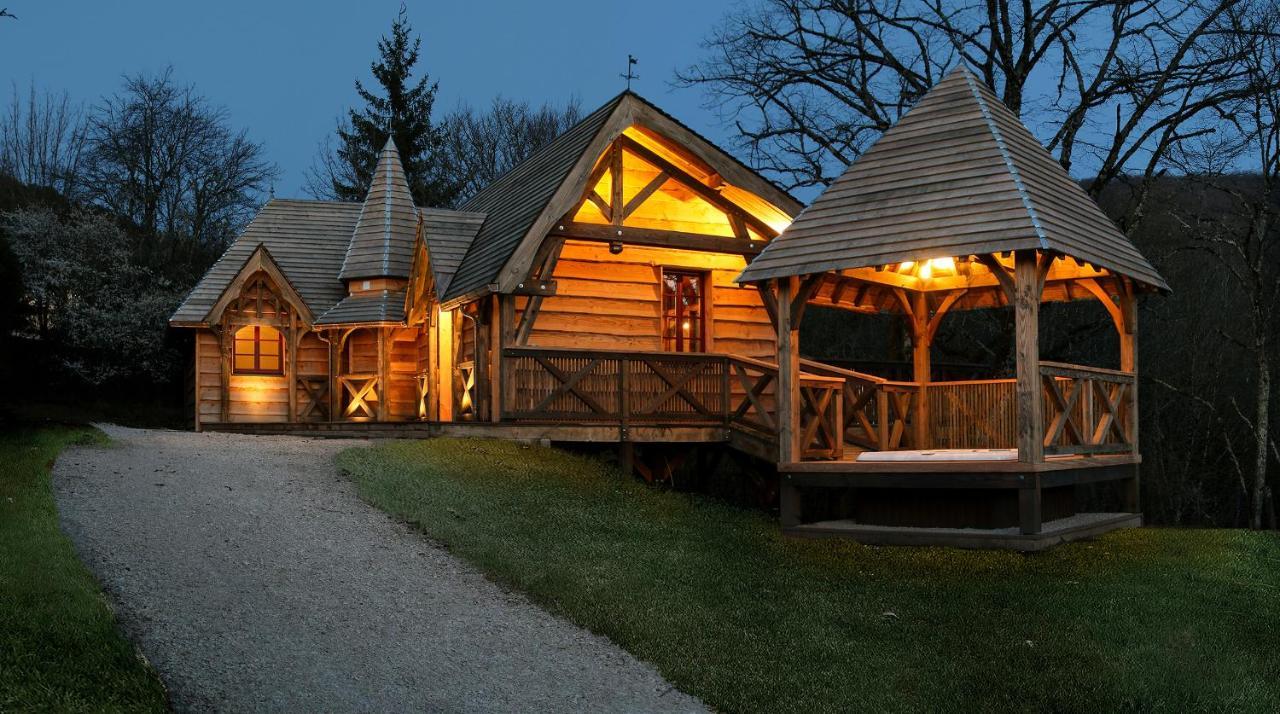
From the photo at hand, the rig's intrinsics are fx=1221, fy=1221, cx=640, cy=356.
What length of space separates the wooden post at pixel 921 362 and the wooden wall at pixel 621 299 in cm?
482

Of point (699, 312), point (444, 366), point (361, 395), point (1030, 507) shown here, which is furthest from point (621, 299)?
point (1030, 507)

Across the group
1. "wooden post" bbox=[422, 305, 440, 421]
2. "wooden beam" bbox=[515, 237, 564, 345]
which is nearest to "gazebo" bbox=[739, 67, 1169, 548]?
"wooden beam" bbox=[515, 237, 564, 345]

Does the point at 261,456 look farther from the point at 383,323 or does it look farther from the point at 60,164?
the point at 60,164

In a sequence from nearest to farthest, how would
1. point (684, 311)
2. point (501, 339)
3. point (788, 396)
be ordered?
1. point (788, 396)
2. point (501, 339)
3. point (684, 311)

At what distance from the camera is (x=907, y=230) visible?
1409 centimetres

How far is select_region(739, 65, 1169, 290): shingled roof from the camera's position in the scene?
534 inches

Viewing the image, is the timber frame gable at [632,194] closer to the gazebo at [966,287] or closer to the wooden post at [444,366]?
the wooden post at [444,366]

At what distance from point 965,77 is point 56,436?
13.3 m

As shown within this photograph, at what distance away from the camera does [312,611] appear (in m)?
9.70

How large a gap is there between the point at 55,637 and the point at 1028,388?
9662 mm

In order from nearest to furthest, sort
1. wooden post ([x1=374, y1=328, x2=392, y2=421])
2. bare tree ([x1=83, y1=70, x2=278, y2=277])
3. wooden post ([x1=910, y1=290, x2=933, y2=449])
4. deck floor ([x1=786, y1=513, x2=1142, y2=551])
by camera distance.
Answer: deck floor ([x1=786, y1=513, x2=1142, y2=551]) < wooden post ([x1=910, y1=290, x2=933, y2=449]) < wooden post ([x1=374, y1=328, x2=392, y2=421]) < bare tree ([x1=83, y1=70, x2=278, y2=277])

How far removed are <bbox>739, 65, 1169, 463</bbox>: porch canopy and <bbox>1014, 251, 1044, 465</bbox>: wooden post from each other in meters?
0.01

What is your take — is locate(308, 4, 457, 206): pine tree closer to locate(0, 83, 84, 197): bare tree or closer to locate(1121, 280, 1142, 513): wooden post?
locate(0, 83, 84, 197): bare tree

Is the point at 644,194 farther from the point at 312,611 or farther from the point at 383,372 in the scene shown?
the point at 312,611
